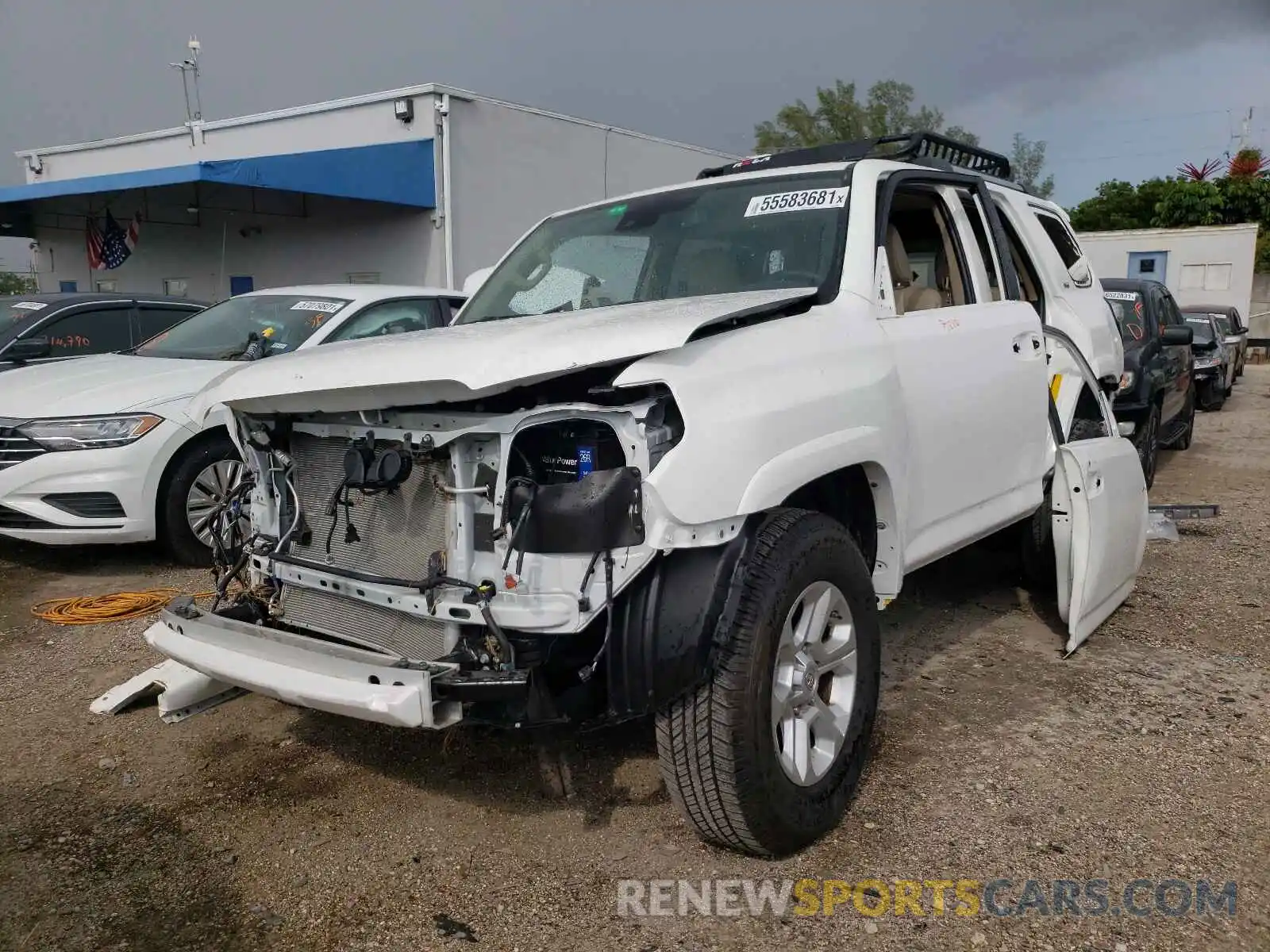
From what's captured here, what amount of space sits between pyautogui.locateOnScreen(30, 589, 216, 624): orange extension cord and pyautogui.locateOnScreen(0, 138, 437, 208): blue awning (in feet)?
26.9

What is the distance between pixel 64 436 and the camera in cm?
536

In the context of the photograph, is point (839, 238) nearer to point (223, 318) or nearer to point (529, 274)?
point (529, 274)

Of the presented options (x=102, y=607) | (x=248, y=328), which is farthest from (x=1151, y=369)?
(x=102, y=607)

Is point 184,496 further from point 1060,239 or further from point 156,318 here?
point 1060,239

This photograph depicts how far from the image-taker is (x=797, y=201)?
3631 mm

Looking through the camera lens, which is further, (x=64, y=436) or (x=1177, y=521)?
(x=1177, y=521)

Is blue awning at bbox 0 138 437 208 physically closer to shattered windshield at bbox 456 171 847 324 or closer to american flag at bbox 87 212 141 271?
american flag at bbox 87 212 141 271

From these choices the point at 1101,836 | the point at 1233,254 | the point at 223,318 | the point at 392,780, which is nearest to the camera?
the point at 1101,836

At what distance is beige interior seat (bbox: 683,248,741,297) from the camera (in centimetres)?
357

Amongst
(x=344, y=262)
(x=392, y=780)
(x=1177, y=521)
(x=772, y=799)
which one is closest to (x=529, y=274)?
(x=392, y=780)

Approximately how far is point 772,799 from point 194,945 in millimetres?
1505

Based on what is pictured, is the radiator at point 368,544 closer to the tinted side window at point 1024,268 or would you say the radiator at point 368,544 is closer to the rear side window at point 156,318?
the tinted side window at point 1024,268

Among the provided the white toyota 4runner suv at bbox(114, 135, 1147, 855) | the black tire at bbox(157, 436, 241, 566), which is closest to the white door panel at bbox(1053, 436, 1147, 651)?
the white toyota 4runner suv at bbox(114, 135, 1147, 855)

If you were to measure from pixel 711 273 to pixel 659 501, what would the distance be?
1.58 metres
